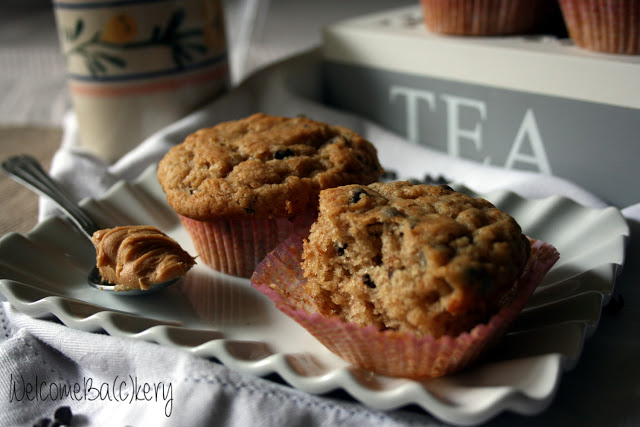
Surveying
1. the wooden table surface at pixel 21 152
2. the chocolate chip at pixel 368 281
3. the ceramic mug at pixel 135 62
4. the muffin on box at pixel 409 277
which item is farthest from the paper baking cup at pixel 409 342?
the ceramic mug at pixel 135 62

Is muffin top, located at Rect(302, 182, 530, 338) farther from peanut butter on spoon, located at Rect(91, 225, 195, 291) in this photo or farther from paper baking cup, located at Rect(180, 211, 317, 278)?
peanut butter on spoon, located at Rect(91, 225, 195, 291)

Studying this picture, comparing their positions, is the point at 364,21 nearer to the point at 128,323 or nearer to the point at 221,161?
the point at 221,161

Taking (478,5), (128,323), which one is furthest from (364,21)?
(128,323)

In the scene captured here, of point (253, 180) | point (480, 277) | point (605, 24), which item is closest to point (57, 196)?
point (253, 180)

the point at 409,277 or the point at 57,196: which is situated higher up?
the point at 409,277

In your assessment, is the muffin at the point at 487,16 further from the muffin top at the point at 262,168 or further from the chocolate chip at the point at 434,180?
the muffin top at the point at 262,168

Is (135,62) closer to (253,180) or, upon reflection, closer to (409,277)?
(253,180)

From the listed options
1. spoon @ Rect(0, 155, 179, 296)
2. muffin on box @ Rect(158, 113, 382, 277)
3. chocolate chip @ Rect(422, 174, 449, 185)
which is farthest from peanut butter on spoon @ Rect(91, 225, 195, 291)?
chocolate chip @ Rect(422, 174, 449, 185)
